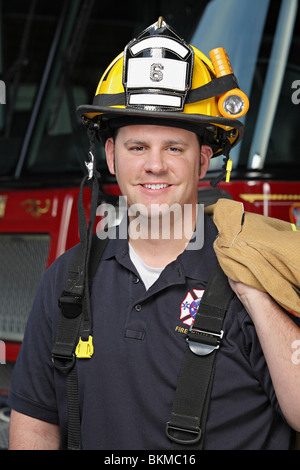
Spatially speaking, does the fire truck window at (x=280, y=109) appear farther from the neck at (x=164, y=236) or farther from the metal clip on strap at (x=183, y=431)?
the metal clip on strap at (x=183, y=431)

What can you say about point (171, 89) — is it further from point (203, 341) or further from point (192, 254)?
point (203, 341)

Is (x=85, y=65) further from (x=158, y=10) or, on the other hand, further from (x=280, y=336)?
(x=280, y=336)

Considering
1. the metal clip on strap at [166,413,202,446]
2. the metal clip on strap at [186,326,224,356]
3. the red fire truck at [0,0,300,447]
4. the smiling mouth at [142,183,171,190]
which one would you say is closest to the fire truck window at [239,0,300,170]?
the red fire truck at [0,0,300,447]

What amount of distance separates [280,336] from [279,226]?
0.44 m

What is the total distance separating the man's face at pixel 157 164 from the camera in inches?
91.8

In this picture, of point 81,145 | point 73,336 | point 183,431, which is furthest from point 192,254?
point 81,145

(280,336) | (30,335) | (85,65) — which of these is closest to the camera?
(280,336)

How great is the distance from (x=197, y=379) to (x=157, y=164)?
0.66 metres

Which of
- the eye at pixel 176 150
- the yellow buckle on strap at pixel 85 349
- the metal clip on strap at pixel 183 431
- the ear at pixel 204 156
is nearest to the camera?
the metal clip on strap at pixel 183 431

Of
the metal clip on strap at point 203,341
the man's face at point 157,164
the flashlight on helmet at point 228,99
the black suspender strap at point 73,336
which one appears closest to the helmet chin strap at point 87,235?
the black suspender strap at point 73,336

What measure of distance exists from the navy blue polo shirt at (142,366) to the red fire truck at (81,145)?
141 centimetres

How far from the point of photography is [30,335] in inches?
97.2

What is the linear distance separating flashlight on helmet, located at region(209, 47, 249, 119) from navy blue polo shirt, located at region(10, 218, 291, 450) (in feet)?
1.22
